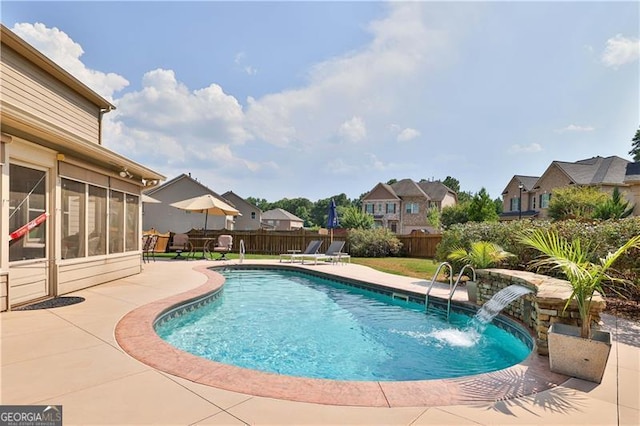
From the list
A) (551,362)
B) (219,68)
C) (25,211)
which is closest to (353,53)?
(219,68)

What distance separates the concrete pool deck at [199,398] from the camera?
2469 millimetres

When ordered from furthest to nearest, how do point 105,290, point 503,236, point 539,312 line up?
point 503,236
point 105,290
point 539,312

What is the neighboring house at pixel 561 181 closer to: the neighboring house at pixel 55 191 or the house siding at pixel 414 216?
the house siding at pixel 414 216

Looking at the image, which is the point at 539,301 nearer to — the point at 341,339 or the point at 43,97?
the point at 341,339

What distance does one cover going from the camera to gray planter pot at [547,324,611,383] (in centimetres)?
319

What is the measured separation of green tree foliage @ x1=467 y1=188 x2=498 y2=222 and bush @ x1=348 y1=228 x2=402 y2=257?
717 centimetres

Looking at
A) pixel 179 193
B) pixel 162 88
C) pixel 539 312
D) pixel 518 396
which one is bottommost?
pixel 518 396

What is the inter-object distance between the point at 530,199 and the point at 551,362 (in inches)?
1326

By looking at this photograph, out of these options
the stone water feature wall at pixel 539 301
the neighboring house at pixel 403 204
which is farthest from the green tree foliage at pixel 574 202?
the neighboring house at pixel 403 204

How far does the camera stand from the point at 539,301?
4.10 metres

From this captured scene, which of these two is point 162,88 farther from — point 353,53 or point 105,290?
point 105,290

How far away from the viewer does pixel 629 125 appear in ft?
41.4

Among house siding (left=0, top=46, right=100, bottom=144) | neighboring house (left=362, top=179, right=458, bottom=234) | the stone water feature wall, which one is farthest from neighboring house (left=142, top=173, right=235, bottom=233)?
the stone water feature wall

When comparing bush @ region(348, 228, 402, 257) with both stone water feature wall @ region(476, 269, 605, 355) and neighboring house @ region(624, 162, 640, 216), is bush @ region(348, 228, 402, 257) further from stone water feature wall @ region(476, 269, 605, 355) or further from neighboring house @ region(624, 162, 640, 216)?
stone water feature wall @ region(476, 269, 605, 355)
